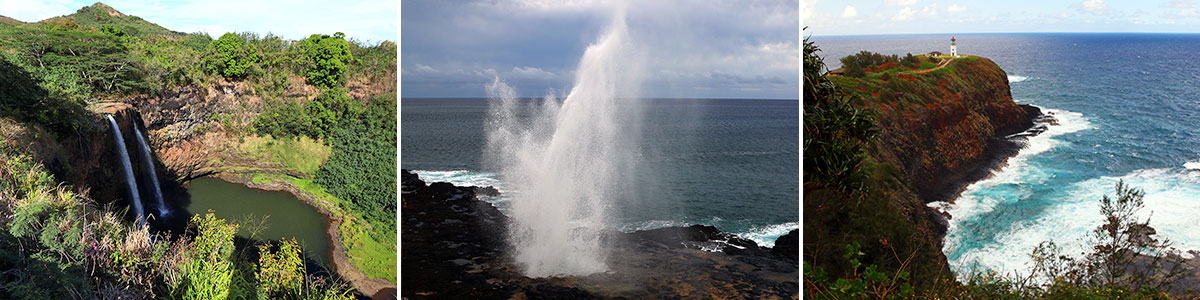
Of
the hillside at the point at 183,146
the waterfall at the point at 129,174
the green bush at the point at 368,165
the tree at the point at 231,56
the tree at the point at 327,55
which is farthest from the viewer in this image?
the tree at the point at 327,55

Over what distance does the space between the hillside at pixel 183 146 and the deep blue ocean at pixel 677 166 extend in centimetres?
198

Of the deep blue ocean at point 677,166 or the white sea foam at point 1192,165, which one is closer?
the deep blue ocean at point 677,166

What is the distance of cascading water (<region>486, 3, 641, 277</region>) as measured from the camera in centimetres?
304

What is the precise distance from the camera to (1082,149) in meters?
4.33

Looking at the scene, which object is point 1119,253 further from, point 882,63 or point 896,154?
point 882,63

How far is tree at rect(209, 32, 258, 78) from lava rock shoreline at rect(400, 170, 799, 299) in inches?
475

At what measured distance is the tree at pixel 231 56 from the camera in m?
13.2

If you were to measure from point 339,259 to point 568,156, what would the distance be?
34.4 ft

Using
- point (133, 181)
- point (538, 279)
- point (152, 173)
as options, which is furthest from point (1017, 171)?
point (152, 173)

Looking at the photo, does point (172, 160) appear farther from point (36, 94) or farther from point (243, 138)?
point (243, 138)

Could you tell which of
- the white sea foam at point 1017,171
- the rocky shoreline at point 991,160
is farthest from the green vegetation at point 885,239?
the white sea foam at point 1017,171

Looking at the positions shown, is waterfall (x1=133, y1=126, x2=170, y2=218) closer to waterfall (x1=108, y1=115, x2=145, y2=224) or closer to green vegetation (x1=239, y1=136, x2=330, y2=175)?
waterfall (x1=108, y1=115, x2=145, y2=224)

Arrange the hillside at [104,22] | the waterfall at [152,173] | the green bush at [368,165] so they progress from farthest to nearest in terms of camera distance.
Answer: the green bush at [368,165] → the hillside at [104,22] → the waterfall at [152,173]

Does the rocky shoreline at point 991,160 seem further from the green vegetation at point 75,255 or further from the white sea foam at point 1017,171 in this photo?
the green vegetation at point 75,255
